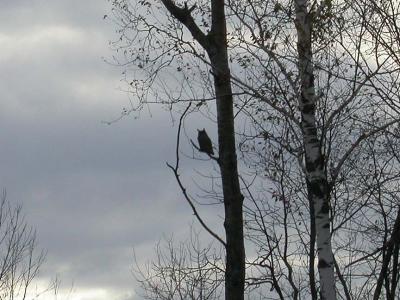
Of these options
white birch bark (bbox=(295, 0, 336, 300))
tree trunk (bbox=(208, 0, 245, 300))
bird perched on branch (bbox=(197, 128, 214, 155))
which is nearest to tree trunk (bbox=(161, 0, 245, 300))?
tree trunk (bbox=(208, 0, 245, 300))

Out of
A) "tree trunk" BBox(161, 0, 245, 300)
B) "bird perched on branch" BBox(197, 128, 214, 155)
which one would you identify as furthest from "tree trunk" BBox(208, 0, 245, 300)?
"bird perched on branch" BBox(197, 128, 214, 155)

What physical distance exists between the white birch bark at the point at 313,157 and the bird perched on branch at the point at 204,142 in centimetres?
329

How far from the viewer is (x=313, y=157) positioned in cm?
1052

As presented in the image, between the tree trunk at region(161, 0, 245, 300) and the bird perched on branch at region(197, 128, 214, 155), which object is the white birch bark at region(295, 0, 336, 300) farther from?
the bird perched on branch at region(197, 128, 214, 155)

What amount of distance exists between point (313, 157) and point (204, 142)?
3.45 meters

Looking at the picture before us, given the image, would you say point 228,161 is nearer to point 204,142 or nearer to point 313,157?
point 313,157

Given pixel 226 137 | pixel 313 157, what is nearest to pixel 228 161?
pixel 226 137

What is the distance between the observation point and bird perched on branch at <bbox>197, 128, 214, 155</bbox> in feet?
23.9

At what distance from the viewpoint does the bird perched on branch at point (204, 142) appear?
728cm

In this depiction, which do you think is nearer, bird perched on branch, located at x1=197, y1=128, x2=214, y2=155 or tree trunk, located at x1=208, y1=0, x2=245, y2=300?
bird perched on branch, located at x1=197, y1=128, x2=214, y2=155

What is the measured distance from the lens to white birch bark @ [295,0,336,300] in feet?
33.2

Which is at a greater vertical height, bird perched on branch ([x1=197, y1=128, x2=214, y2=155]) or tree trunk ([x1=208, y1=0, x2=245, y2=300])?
tree trunk ([x1=208, y1=0, x2=245, y2=300])

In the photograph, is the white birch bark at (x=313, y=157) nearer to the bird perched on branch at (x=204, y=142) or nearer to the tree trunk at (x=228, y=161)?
the tree trunk at (x=228, y=161)

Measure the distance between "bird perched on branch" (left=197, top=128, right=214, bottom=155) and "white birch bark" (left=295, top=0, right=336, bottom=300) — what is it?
10.8 ft
